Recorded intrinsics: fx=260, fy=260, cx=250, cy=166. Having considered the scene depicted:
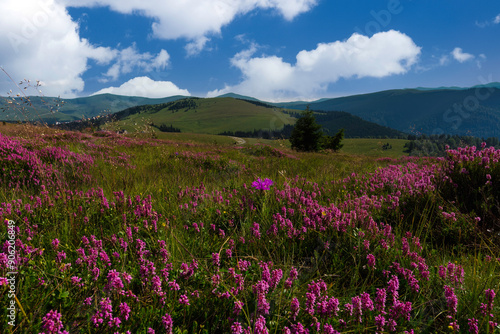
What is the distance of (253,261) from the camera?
2410 mm

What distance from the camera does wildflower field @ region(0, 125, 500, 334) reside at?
161cm

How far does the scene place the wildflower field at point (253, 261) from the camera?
1.61 meters

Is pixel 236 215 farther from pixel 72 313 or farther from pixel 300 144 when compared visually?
pixel 300 144

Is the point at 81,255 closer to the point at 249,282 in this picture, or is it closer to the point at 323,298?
the point at 249,282

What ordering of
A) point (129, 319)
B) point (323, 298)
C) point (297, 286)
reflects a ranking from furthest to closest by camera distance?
point (297, 286)
point (323, 298)
point (129, 319)

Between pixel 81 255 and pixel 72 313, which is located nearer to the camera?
pixel 72 313

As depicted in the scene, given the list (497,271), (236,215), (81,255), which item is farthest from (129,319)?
(497,271)

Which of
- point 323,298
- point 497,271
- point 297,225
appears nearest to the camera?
point 323,298

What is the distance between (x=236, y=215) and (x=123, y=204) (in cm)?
143

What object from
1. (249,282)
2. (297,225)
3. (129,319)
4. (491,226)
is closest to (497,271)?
(491,226)

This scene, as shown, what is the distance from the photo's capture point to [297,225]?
3.01m

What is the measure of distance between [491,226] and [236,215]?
126 inches

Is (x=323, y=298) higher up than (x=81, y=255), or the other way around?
(x=81, y=255)

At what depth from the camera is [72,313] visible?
1659 millimetres
